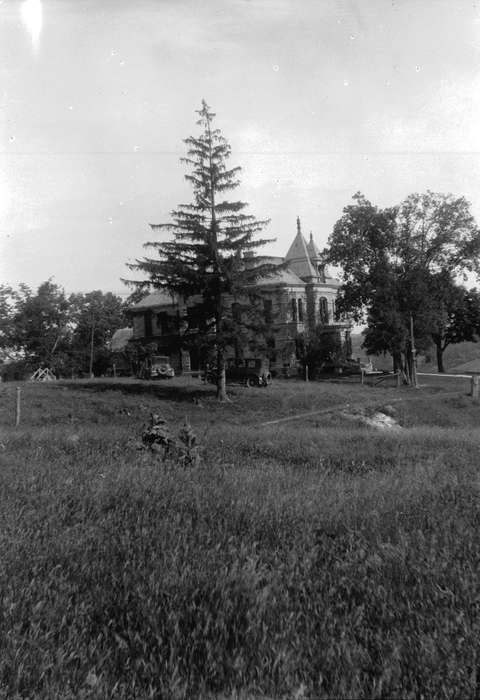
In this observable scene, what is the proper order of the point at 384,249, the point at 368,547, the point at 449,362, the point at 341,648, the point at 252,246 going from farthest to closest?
the point at 449,362 → the point at 384,249 → the point at 252,246 → the point at 368,547 → the point at 341,648

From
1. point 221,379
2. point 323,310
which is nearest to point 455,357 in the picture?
point 323,310

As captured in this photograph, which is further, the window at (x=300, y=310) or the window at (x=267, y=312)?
the window at (x=300, y=310)

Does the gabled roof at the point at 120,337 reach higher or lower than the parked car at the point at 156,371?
higher

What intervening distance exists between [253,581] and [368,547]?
1.24 m

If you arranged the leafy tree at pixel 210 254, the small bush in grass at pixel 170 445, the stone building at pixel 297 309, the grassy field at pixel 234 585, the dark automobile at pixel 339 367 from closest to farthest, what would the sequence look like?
the grassy field at pixel 234 585 → the small bush in grass at pixel 170 445 → the leafy tree at pixel 210 254 → the dark automobile at pixel 339 367 → the stone building at pixel 297 309

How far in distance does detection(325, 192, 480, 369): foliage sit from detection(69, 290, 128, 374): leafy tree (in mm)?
32324

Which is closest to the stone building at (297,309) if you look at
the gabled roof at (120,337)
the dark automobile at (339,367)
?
the dark automobile at (339,367)

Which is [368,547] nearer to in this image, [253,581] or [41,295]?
[253,581]

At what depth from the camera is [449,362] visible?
2891 inches

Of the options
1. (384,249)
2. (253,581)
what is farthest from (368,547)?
(384,249)

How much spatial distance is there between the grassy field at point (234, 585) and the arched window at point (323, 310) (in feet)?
194

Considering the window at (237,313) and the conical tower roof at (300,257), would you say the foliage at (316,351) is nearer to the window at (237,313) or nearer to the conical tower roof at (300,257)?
the conical tower roof at (300,257)

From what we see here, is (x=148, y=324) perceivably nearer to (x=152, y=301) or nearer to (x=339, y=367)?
(x=152, y=301)

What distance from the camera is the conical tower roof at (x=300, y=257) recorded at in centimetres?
6881
